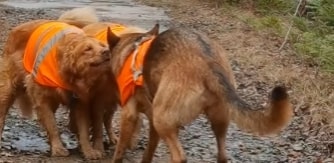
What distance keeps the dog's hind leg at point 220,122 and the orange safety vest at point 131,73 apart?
0.73 metres

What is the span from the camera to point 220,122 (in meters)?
6.70

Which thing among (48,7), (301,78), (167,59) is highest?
(167,59)

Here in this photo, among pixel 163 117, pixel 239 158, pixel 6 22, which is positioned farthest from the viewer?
pixel 6 22

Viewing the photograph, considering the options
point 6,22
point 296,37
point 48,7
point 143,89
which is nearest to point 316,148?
point 143,89

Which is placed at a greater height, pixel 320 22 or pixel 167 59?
pixel 167 59

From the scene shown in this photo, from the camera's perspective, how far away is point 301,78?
11.3 m

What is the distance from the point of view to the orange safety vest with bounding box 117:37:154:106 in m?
6.97

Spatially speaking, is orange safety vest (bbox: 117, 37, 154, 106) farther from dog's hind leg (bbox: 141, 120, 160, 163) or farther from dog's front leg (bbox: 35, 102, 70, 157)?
dog's front leg (bbox: 35, 102, 70, 157)

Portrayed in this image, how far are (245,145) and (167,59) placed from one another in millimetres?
2250

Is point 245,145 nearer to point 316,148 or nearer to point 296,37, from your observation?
point 316,148

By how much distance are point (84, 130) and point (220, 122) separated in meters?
1.83

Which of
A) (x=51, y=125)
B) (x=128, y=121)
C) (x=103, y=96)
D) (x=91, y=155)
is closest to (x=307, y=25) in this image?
(x=103, y=96)

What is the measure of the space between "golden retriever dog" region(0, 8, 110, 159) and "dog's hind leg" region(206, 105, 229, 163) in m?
1.31

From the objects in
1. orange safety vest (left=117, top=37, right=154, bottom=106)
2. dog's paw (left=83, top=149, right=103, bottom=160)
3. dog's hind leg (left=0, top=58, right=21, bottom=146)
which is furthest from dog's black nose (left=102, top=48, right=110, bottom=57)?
dog's hind leg (left=0, top=58, right=21, bottom=146)
